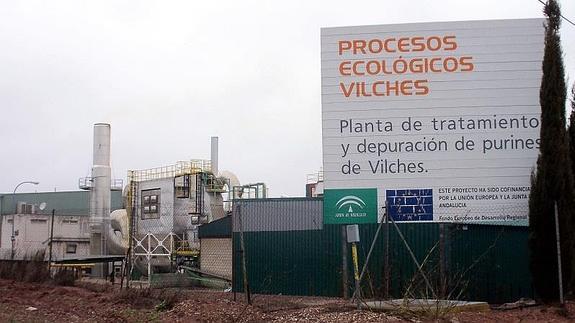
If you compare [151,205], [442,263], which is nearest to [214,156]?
[151,205]

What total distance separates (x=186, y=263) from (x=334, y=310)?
82.0 ft

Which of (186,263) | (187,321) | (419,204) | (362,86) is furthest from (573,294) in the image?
(186,263)

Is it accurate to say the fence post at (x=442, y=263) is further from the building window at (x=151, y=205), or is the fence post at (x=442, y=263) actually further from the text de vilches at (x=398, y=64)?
the building window at (x=151, y=205)

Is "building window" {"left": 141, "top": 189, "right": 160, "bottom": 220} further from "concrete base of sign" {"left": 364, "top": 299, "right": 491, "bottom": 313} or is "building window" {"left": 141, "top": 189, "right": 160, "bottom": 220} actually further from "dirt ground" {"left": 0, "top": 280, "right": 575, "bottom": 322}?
"concrete base of sign" {"left": 364, "top": 299, "right": 491, "bottom": 313}

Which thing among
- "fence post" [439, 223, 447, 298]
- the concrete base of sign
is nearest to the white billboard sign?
"fence post" [439, 223, 447, 298]

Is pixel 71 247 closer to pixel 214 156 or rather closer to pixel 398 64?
pixel 214 156

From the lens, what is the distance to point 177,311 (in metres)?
13.7

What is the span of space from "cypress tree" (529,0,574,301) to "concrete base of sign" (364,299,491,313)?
68.9 inches

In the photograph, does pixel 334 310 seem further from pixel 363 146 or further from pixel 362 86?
pixel 362 86

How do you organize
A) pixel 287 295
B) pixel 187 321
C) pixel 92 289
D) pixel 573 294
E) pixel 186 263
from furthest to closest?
pixel 186 263, pixel 287 295, pixel 92 289, pixel 573 294, pixel 187 321

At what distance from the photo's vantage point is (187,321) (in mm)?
12922

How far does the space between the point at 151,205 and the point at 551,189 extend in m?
31.3

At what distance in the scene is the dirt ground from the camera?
13.0m

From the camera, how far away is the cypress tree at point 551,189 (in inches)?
587
